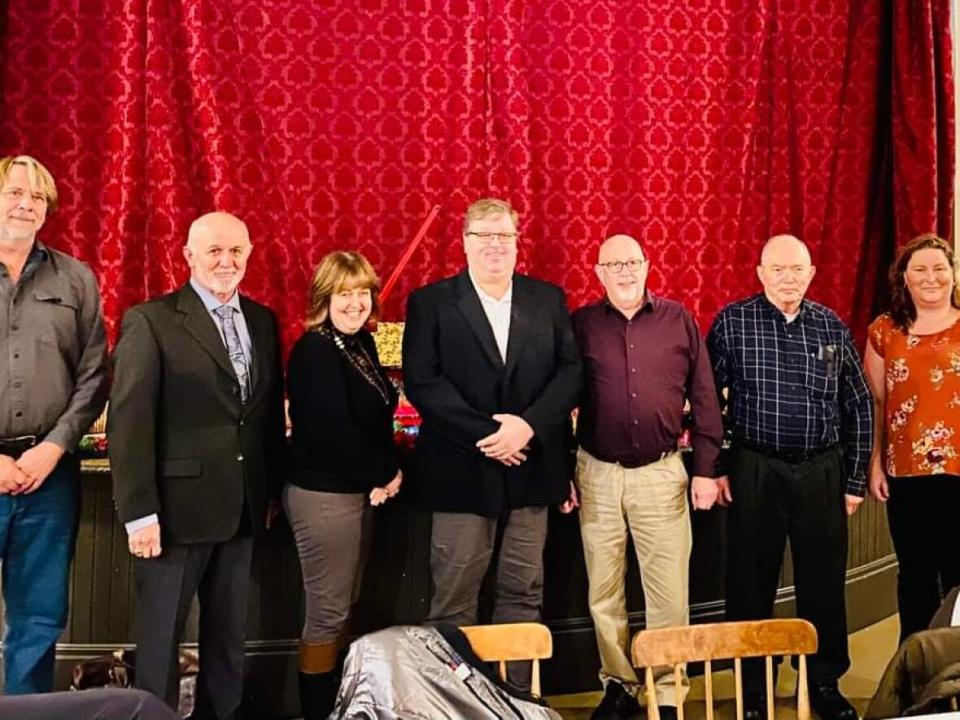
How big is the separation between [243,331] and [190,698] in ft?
3.60

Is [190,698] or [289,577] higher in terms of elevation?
[289,577]

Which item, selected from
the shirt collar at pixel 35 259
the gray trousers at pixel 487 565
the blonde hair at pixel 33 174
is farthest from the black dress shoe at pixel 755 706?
the blonde hair at pixel 33 174

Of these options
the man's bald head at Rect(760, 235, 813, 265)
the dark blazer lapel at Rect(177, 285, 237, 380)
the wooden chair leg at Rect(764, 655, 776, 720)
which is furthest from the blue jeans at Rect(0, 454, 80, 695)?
the man's bald head at Rect(760, 235, 813, 265)

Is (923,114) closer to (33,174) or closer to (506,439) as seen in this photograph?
(506,439)

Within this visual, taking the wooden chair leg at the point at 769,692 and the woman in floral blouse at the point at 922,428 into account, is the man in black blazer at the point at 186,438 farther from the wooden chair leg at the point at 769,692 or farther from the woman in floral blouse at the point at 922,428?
the woman in floral blouse at the point at 922,428

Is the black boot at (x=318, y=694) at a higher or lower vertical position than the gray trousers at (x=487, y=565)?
lower

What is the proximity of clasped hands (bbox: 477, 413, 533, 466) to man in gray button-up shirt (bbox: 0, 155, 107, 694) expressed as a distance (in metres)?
1.01

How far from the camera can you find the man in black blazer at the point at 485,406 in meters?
2.73

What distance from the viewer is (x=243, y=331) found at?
2.62 metres

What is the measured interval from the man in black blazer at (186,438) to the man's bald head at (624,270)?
104 cm

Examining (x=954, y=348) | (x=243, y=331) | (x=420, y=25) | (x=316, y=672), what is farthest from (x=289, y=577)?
(x=420, y=25)

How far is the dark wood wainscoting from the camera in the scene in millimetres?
2963

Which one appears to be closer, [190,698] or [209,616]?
[209,616]

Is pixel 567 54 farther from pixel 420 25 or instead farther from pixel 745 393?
pixel 745 393
